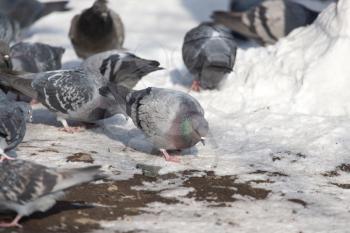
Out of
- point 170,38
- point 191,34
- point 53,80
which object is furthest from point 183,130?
point 170,38

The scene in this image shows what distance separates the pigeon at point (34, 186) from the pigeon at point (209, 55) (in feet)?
11.2

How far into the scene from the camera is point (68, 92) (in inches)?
262

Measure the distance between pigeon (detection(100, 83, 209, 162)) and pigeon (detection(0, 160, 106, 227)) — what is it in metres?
1.40

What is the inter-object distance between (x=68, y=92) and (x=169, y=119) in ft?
3.91

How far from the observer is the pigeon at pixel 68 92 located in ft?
21.8

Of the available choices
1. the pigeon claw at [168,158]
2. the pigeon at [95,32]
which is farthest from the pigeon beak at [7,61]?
the pigeon claw at [168,158]

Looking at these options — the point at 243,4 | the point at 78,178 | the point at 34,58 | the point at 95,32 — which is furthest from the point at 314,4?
the point at 78,178

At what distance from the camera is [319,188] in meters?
5.48

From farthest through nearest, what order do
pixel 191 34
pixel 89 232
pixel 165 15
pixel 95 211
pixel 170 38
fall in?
pixel 165 15 < pixel 170 38 < pixel 191 34 < pixel 95 211 < pixel 89 232

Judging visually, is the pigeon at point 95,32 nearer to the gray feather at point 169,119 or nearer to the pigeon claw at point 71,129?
the pigeon claw at point 71,129

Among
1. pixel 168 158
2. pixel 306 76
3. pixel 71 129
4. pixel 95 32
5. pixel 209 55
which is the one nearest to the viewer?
pixel 168 158

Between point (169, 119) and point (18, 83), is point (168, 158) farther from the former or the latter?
point (18, 83)

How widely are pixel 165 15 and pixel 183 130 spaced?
5.63 metres

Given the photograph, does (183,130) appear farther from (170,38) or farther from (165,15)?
(165,15)
